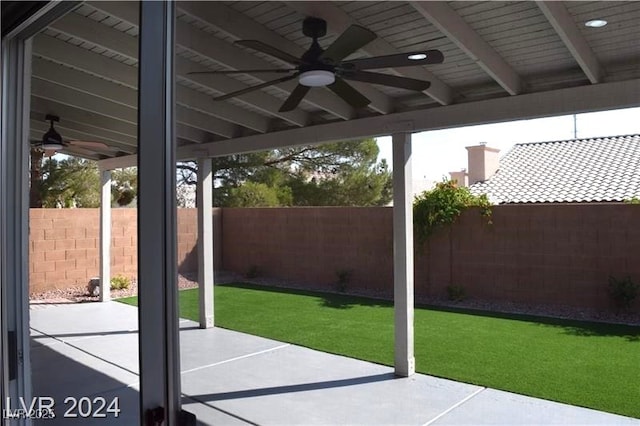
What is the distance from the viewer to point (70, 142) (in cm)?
334

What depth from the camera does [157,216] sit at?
2.14 ft

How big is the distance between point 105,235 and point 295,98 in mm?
2837

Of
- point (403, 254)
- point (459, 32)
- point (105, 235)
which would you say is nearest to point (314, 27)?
point (459, 32)

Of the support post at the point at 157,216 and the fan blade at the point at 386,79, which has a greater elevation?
the fan blade at the point at 386,79

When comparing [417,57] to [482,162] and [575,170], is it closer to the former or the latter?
[482,162]

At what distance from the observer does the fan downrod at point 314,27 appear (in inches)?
79.6

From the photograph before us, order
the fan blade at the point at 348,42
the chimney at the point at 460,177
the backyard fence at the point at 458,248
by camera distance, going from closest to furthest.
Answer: the backyard fence at the point at 458,248
the chimney at the point at 460,177
the fan blade at the point at 348,42

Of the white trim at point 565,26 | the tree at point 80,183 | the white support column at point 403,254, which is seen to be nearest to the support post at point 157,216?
the white trim at point 565,26

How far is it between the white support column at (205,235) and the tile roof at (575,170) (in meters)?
0.80

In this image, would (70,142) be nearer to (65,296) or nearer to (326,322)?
(65,296)

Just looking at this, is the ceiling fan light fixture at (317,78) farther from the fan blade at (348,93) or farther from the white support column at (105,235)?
the white support column at (105,235)

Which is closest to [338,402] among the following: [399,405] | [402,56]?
[399,405]

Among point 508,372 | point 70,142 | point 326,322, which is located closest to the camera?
point 508,372

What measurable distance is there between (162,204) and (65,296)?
3831 millimetres
